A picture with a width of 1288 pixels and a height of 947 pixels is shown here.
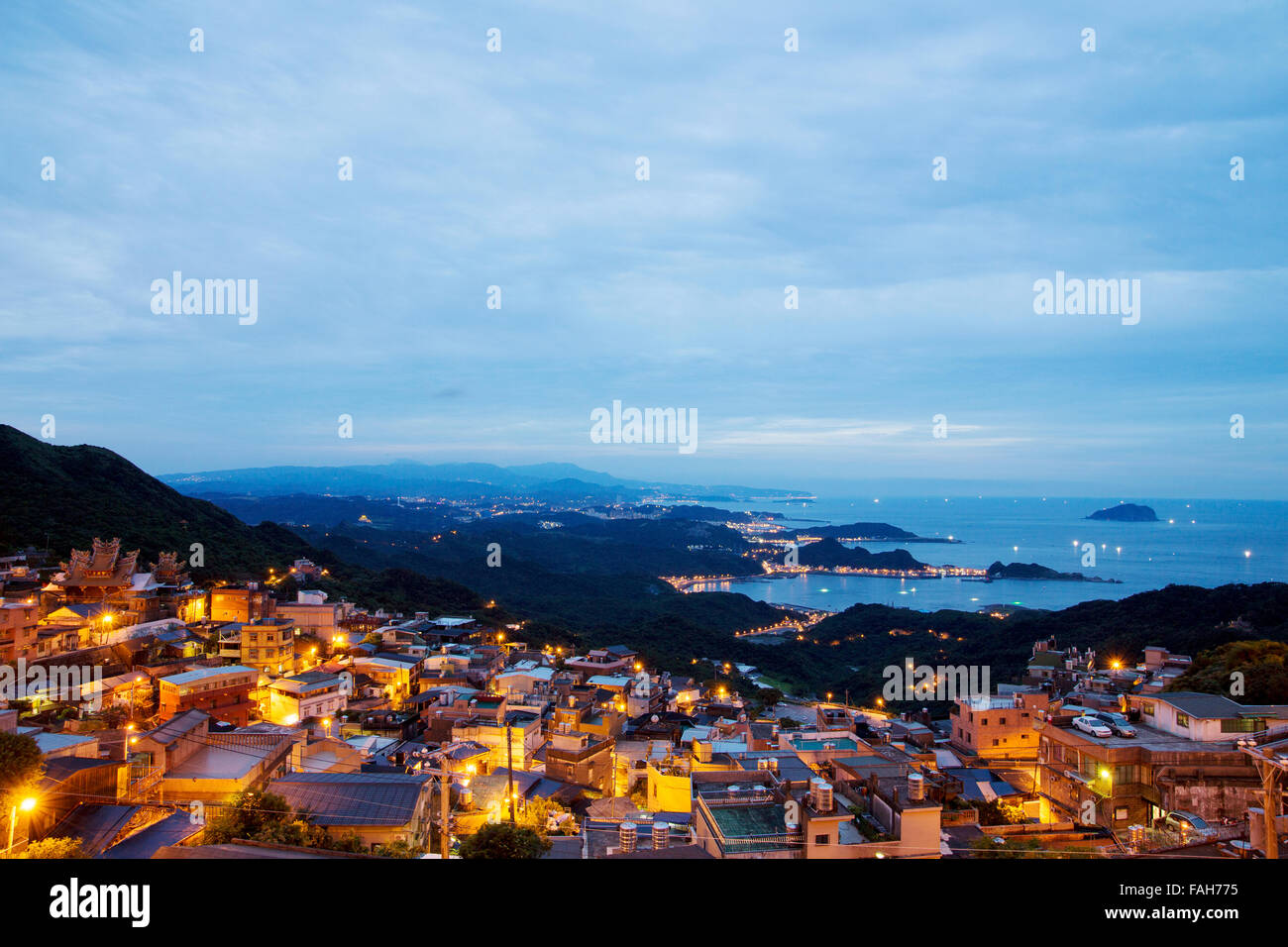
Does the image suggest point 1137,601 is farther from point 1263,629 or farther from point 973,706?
point 973,706

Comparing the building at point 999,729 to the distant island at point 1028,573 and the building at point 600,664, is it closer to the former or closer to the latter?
the building at point 600,664

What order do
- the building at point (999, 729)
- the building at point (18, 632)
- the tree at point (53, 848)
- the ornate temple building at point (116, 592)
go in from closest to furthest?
the tree at point (53, 848)
the building at point (999, 729)
the building at point (18, 632)
the ornate temple building at point (116, 592)

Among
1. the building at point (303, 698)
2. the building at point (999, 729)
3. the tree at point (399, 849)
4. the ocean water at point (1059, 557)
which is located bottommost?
the ocean water at point (1059, 557)

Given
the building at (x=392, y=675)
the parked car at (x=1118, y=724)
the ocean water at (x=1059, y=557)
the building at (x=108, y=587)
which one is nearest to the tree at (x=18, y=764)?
the building at (x=392, y=675)

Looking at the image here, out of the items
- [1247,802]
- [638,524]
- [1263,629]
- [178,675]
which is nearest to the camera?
[1247,802]

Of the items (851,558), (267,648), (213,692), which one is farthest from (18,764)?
(851,558)

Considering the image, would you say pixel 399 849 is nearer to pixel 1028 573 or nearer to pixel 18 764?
pixel 18 764
